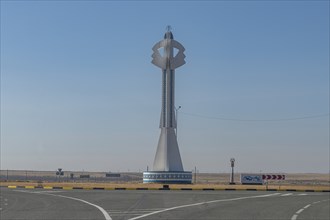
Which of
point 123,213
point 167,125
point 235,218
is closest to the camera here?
point 235,218

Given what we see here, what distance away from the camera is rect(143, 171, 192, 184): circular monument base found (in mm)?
64562

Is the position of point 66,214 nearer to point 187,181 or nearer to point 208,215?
point 208,215

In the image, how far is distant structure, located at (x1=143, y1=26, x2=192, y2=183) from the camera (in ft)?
213

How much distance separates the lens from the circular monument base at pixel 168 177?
212ft

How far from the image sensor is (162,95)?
6562 cm

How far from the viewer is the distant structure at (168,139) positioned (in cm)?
6500

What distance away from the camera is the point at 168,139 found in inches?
2576

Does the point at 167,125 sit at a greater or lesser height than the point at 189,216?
greater

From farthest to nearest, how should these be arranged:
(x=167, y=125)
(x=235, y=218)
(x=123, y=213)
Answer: (x=167, y=125)
(x=123, y=213)
(x=235, y=218)

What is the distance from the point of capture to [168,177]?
212ft

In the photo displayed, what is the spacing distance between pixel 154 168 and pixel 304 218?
158ft

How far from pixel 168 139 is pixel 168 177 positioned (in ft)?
14.8

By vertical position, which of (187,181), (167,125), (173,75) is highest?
(173,75)

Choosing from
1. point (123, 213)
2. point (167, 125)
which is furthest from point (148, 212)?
point (167, 125)
